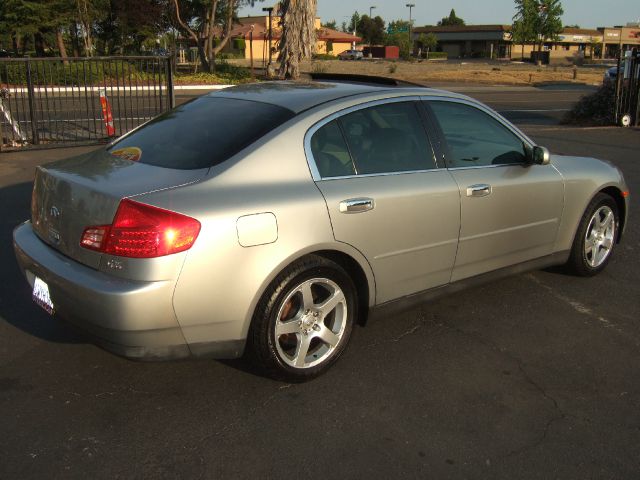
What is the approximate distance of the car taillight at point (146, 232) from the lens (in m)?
3.08

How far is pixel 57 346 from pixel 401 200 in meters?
2.33

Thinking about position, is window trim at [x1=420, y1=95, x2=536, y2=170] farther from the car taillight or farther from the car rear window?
the car taillight

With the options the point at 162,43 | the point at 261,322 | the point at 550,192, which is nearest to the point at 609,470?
the point at 261,322

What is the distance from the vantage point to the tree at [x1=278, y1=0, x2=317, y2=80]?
22484 mm

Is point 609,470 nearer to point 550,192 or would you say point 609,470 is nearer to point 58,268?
point 550,192

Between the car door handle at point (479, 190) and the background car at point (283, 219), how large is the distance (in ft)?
Answer: 0.04

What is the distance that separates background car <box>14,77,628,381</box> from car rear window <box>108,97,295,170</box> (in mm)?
14

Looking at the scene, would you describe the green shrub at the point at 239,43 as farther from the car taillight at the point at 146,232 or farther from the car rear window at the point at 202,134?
the car taillight at the point at 146,232

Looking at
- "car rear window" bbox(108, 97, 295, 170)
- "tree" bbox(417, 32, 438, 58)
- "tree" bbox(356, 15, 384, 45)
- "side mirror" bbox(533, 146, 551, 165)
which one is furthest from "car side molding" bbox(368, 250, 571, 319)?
"tree" bbox(356, 15, 384, 45)

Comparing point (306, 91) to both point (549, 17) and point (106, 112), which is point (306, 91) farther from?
point (549, 17)

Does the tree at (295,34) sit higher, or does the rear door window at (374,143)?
the tree at (295,34)

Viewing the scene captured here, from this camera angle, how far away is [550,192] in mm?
4820

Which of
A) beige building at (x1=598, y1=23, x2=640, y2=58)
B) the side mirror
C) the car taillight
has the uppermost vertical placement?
beige building at (x1=598, y1=23, x2=640, y2=58)

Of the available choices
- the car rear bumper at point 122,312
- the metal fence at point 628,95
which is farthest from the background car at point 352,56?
the car rear bumper at point 122,312
